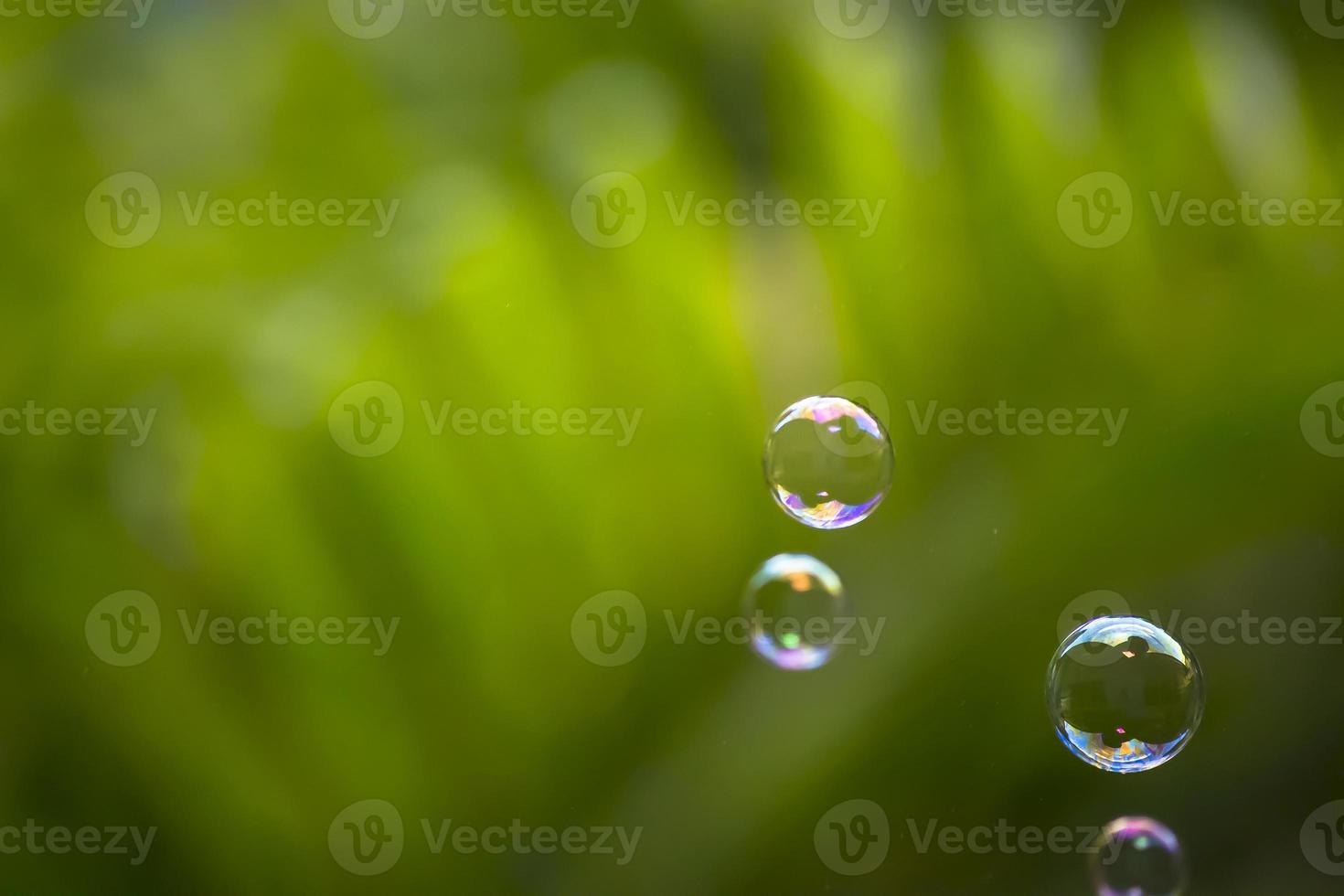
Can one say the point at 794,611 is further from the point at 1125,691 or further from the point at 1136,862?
the point at 1136,862

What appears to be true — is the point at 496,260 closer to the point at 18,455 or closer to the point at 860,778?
the point at 18,455

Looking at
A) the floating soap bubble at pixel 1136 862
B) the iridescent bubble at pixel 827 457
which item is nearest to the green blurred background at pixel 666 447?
the floating soap bubble at pixel 1136 862

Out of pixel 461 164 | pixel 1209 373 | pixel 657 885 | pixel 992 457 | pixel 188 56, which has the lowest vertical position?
pixel 657 885

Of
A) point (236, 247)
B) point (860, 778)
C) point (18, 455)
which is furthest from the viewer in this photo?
point (236, 247)

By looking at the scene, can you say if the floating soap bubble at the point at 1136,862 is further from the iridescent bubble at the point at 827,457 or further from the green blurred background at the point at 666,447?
the iridescent bubble at the point at 827,457

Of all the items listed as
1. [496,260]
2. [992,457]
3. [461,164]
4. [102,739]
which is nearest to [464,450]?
[496,260]

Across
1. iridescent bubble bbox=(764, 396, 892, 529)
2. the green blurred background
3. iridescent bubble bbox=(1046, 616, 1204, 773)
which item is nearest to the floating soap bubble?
the green blurred background
